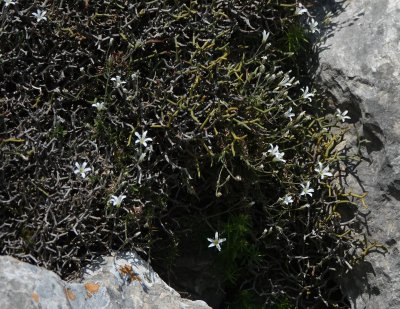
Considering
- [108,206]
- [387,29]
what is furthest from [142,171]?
[387,29]

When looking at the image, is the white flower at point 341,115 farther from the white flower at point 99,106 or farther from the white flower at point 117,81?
the white flower at point 99,106

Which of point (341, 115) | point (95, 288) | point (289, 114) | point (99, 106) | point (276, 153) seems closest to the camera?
point (95, 288)

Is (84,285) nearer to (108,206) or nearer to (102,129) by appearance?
(108,206)

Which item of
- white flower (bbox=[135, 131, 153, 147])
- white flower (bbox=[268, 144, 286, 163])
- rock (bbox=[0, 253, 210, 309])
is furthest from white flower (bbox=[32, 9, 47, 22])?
white flower (bbox=[268, 144, 286, 163])

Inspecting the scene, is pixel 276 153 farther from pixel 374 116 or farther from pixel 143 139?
pixel 143 139

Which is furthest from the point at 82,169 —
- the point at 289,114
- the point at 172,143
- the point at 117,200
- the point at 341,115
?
the point at 341,115

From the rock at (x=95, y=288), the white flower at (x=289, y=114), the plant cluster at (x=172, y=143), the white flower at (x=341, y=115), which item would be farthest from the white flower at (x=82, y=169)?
the white flower at (x=341, y=115)

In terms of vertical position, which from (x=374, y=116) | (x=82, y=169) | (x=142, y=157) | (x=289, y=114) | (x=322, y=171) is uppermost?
(x=374, y=116)
